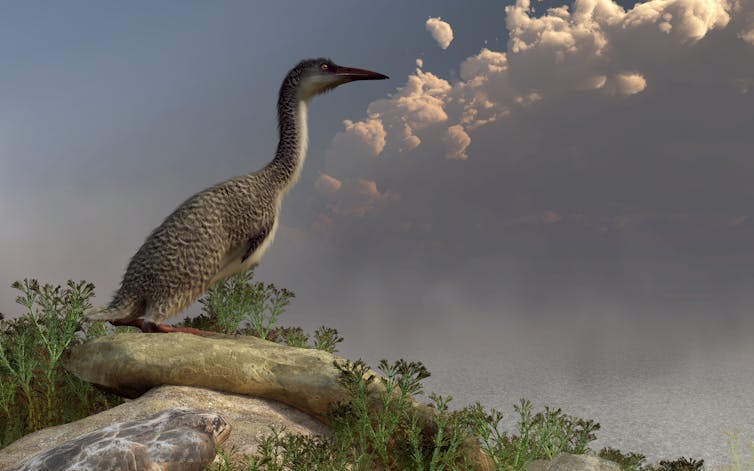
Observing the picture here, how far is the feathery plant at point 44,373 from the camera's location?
877 centimetres

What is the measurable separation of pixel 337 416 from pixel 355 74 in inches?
248

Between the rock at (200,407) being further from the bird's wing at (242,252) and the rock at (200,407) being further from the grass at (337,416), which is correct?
the bird's wing at (242,252)

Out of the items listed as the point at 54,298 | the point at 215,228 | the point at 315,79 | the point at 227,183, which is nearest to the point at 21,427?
the point at 54,298

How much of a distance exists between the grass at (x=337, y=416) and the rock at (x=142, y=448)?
0.92 ft

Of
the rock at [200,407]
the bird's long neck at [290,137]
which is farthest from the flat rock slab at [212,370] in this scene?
the bird's long neck at [290,137]

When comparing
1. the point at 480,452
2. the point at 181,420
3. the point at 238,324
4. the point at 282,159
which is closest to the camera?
the point at 181,420

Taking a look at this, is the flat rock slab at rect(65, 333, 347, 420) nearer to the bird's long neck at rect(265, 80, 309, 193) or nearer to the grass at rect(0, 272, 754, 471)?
the grass at rect(0, 272, 754, 471)

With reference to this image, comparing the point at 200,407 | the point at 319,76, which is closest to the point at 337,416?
the point at 200,407

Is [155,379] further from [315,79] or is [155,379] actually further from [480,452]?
[315,79]

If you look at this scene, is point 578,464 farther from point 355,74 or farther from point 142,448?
point 355,74

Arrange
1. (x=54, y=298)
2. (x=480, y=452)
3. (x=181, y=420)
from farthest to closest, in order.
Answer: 1. (x=54, y=298)
2. (x=480, y=452)
3. (x=181, y=420)

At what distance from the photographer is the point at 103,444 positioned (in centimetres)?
580

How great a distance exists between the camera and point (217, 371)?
26.3 feet

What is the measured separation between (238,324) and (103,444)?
259 inches
